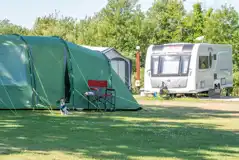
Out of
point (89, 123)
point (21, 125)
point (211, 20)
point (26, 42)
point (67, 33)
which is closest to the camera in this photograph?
point (21, 125)

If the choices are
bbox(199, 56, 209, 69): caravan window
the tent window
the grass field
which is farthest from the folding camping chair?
bbox(199, 56, 209, 69): caravan window

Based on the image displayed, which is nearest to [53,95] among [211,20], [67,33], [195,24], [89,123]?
[89,123]

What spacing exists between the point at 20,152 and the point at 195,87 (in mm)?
17376

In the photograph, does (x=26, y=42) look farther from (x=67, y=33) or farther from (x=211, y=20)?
(x=67, y=33)

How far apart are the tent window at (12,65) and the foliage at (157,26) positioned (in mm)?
27217

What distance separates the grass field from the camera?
27.4 ft

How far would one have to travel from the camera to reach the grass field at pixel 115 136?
835 cm

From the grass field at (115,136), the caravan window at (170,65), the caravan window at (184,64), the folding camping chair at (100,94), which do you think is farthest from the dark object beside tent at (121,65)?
the grass field at (115,136)

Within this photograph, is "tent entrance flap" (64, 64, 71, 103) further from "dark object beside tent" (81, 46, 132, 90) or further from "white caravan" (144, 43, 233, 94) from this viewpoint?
"dark object beside tent" (81, 46, 132, 90)

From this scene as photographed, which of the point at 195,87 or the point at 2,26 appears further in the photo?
the point at 2,26

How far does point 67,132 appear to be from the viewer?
35.9ft

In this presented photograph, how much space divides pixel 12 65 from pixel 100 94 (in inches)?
114

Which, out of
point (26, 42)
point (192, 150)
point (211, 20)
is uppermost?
point (211, 20)

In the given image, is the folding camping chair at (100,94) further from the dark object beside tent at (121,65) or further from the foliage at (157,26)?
the foliage at (157,26)
